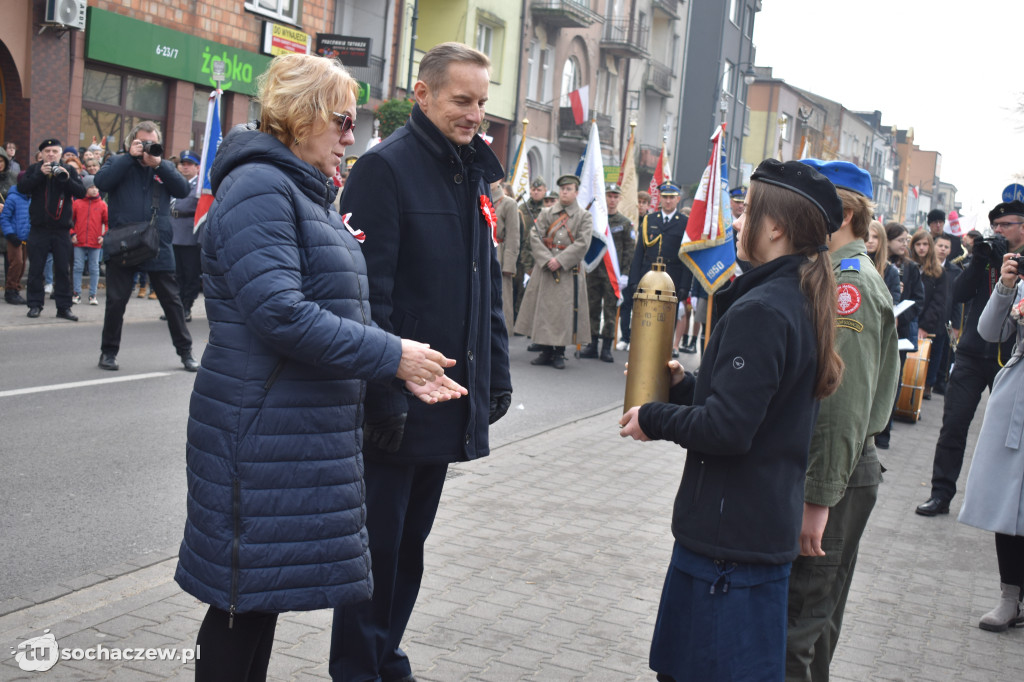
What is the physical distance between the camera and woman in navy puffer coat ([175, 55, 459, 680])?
106 inches

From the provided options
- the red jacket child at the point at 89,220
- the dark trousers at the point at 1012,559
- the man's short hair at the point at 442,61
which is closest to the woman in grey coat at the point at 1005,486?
the dark trousers at the point at 1012,559

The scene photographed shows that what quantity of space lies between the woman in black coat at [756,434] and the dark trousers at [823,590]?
47 centimetres

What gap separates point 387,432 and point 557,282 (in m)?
9.91

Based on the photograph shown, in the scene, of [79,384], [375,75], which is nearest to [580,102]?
[375,75]

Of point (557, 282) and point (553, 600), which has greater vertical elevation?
point (557, 282)

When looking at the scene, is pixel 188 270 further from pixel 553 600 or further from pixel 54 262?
pixel 553 600

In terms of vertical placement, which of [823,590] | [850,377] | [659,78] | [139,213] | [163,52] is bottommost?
[823,590]

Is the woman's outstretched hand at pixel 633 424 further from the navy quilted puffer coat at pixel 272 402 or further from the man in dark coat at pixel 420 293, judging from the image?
the man in dark coat at pixel 420 293

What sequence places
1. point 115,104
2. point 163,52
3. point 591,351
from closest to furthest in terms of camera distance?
1. point 591,351
2. point 115,104
3. point 163,52

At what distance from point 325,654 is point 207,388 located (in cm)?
160

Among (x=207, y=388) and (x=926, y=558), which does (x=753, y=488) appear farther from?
(x=926, y=558)

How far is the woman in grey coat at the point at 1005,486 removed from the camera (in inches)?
199

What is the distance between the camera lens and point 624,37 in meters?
42.7

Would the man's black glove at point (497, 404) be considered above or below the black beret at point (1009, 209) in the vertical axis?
below
